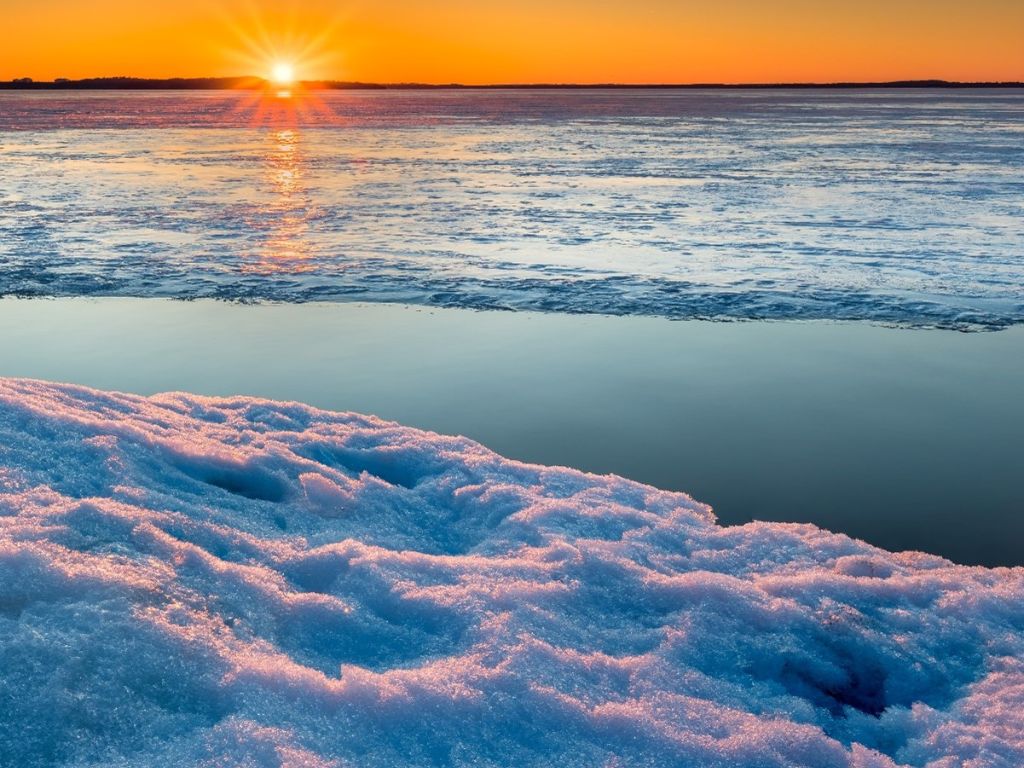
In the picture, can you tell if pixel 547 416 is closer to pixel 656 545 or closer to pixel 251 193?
pixel 656 545

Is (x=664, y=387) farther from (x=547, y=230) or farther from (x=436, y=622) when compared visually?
(x=547, y=230)

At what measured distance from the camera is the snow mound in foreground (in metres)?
3.00

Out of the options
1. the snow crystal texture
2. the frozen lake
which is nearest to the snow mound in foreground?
the frozen lake

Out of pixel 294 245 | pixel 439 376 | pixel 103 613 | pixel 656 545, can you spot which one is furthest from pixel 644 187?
pixel 103 613

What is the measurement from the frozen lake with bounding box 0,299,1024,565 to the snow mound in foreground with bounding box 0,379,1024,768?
0.90m

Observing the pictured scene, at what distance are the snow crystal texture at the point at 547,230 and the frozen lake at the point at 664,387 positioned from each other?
867 millimetres

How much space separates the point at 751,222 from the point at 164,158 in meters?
22.4

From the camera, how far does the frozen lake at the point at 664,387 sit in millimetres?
5789

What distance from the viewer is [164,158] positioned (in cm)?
3158

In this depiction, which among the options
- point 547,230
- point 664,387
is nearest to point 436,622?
point 664,387

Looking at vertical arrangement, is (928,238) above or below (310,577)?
above

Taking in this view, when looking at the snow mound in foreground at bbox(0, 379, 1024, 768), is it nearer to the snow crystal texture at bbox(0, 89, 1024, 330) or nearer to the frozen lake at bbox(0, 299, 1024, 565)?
the frozen lake at bbox(0, 299, 1024, 565)

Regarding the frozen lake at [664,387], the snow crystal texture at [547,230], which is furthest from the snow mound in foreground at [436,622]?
the snow crystal texture at [547,230]

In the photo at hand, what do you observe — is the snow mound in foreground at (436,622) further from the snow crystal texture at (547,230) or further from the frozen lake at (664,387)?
the snow crystal texture at (547,230)
